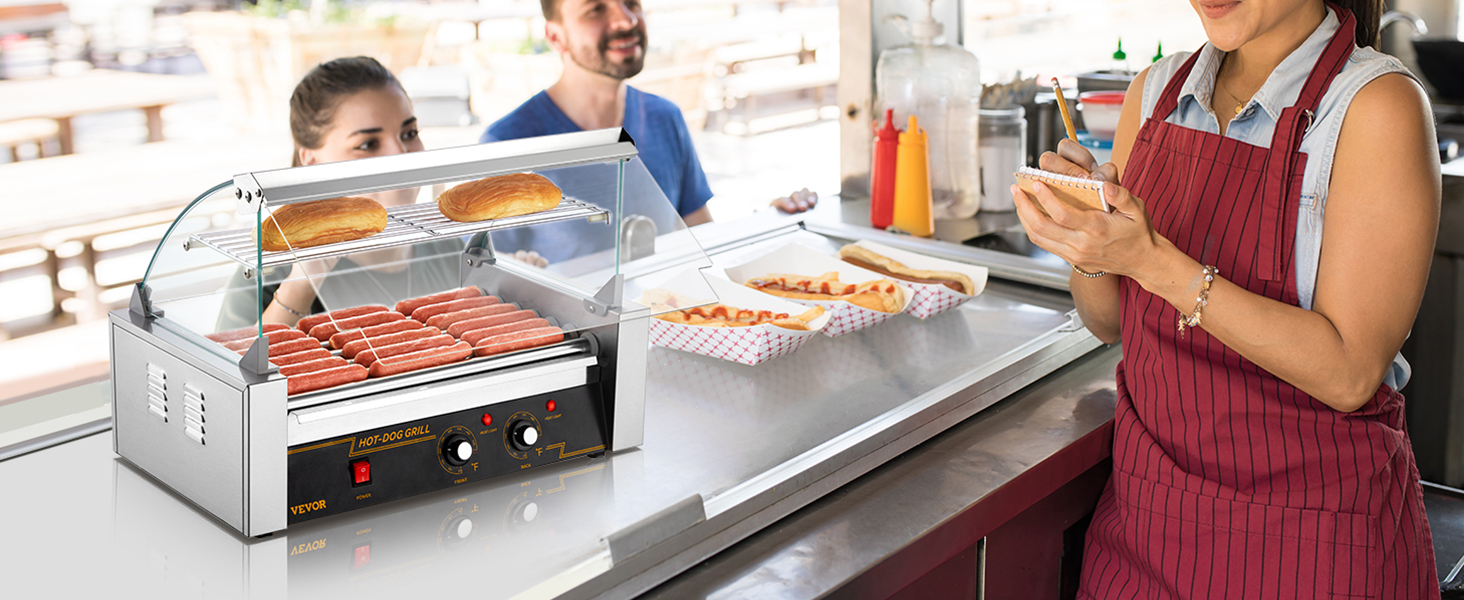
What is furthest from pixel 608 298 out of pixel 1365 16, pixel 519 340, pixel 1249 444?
pixel 1365 16

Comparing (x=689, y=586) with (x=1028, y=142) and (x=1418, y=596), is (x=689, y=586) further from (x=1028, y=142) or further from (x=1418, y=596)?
(x=1028, y=142)

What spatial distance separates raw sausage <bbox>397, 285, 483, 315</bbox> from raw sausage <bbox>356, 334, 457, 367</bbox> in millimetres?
113

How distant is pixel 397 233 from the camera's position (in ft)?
3.44

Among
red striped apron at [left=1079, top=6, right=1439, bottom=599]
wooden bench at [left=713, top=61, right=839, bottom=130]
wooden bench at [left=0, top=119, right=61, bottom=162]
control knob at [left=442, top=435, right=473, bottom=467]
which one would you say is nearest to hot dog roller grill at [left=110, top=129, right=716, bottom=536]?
control knob at [left=442, top=435, right=473, bottom=467]

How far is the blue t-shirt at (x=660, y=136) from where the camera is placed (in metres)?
2.96

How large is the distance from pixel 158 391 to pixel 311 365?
162 millimetres

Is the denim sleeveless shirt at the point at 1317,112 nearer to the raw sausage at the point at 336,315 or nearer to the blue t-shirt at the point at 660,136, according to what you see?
the raw sausage at the point at 336,315

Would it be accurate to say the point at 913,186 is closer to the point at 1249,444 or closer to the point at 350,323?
the point at 1249,444

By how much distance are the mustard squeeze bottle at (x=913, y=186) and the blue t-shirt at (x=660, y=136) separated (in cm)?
91

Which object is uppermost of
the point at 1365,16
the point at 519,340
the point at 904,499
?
the point at 1365,16

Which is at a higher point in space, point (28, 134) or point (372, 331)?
point (28, 134)

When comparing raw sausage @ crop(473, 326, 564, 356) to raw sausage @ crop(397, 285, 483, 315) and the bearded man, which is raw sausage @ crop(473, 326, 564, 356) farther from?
the bearded man

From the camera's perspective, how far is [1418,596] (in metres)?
1.27

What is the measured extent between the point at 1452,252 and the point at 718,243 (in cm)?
154
